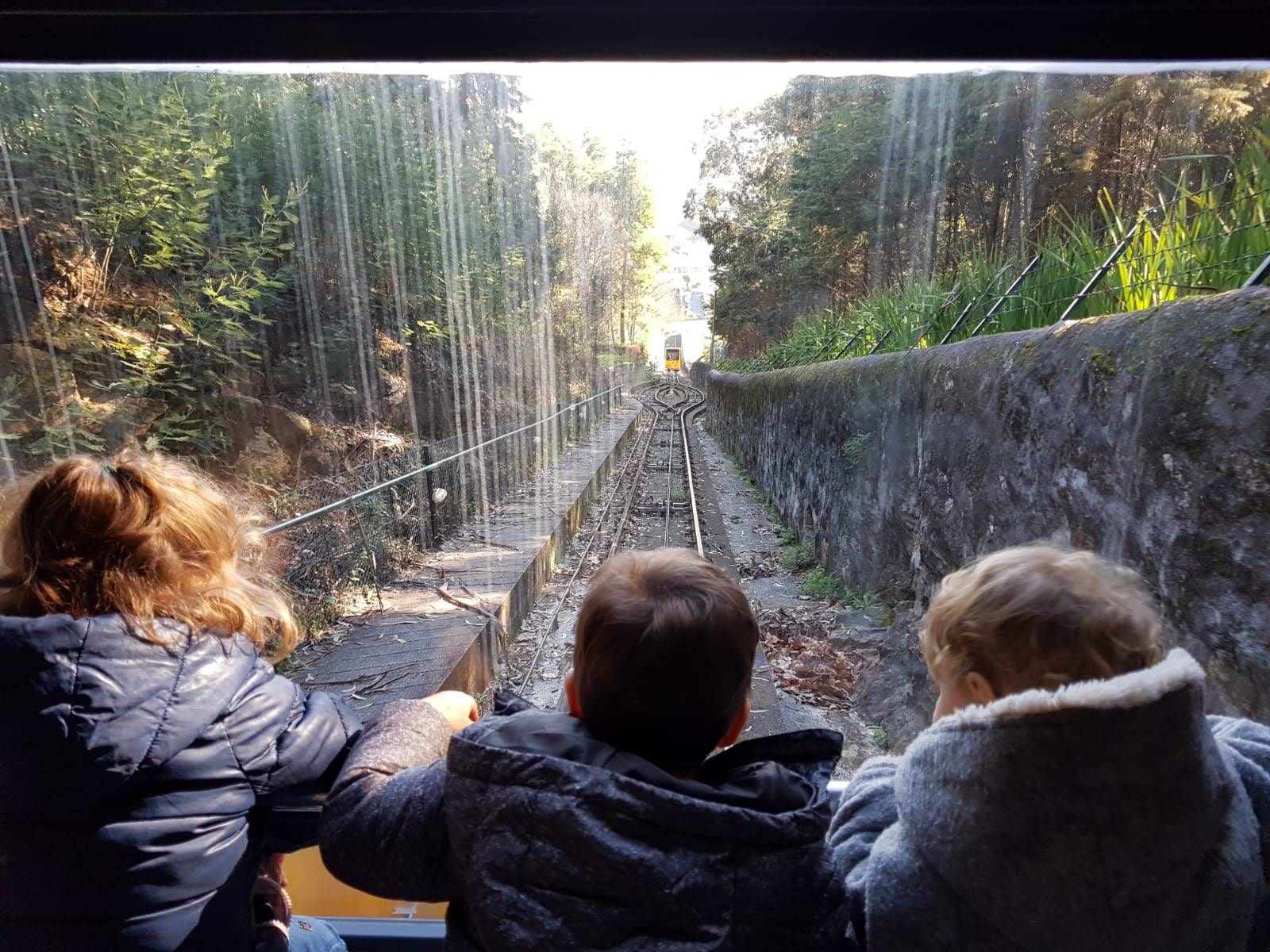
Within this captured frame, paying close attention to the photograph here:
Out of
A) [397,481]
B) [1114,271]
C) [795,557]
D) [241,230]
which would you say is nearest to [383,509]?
[397,481]

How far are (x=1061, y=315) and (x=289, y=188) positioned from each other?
3.39m

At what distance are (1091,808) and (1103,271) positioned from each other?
7.56 ft

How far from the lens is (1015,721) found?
68cm

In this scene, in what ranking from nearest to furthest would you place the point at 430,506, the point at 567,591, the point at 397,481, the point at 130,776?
the point at 130,776 < the point at 397,481 < the point at 567,591 < the point at 430,506

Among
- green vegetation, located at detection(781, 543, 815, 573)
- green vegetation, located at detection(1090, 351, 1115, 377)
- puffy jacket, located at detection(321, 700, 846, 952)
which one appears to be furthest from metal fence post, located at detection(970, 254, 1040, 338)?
puffy jacket, located at detection(321, 700, 846, 952)

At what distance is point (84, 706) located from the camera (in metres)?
0.76

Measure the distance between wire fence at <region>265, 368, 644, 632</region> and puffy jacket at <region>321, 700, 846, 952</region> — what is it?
52.6 inches

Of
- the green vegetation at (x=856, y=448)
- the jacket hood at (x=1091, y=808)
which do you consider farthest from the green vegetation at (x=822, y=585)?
the jacket hood at (x=1091, y=808)

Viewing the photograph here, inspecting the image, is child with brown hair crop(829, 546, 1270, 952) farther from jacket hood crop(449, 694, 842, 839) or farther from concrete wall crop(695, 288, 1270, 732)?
concrete wall crop(695, 288, 1270, 732)

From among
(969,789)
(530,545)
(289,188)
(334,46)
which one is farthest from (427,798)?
(530,545)

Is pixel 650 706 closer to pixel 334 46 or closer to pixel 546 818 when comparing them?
pixel 546 818

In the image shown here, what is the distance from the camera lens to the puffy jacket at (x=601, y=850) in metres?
0.66

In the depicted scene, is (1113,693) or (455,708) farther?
(455,708)

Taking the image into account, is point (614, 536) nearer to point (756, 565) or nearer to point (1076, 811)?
point (756, 565)
